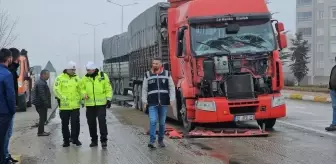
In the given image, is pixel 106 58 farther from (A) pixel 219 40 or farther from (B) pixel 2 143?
(B) pixel 2 143

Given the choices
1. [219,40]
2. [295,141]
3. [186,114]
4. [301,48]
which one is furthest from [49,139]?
[301,48]

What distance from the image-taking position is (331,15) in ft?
261

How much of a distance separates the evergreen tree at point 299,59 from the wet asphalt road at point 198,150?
185 feet

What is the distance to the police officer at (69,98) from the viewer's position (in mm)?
10602

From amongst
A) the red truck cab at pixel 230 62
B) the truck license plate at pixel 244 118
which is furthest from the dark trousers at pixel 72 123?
the truck license plate at pixel 244 118

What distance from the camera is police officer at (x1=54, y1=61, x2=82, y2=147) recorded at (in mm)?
10602

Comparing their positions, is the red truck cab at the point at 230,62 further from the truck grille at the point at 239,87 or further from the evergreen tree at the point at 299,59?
the evergreen tree at the point at 299,59

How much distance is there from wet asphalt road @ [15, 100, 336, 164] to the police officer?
1.05 ft

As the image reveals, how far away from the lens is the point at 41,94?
1207 centimetres

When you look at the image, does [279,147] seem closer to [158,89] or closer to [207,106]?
[207,106]

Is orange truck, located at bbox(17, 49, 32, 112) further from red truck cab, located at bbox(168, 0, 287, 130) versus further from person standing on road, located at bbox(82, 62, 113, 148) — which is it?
person standing on road, located at bbox(82, 62, 113, 148)

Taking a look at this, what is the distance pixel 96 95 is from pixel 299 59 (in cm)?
6131

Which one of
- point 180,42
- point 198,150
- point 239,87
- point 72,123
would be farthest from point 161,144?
point 180,42

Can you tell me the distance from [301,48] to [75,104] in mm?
61841
